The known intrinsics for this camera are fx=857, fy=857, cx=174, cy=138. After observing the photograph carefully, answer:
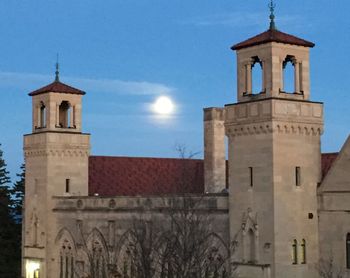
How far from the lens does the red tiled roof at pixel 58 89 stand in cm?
5978

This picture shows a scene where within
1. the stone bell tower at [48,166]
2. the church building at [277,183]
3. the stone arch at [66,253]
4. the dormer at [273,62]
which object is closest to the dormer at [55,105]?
the stone bell tower at [48,166]

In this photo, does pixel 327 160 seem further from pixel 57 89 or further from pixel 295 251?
pixel 57 89

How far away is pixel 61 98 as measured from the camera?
60000 mm

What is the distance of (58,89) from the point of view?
197 feet

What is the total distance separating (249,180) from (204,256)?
15.0 feet

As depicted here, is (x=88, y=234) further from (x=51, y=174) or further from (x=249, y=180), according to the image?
(x=249, y=180)

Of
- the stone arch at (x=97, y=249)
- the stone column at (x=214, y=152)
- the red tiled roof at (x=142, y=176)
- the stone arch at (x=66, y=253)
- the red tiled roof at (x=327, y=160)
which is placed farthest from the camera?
the red tiled roof at (x=142, y=176)

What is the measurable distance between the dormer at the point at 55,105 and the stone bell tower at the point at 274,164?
792 inches

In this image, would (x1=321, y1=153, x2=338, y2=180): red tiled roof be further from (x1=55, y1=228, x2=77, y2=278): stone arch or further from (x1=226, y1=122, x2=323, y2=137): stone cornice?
(x1=55, y1=228, x2=77, y2=278): stone arch

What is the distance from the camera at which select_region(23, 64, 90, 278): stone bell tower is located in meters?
58.9

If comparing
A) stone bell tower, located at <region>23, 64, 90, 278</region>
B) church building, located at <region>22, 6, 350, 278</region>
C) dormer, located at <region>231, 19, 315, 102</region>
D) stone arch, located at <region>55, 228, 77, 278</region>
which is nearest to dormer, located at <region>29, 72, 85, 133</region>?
stone bell tower, located at <region>23, 64, 90, 278</region>

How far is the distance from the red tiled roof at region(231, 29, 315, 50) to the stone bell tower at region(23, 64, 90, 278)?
20.4 metres

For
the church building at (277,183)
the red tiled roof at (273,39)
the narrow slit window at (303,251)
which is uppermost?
the red tiled roof at (273,39)

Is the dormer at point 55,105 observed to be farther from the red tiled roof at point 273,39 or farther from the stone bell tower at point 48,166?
the red tiled roof at point 273,39
